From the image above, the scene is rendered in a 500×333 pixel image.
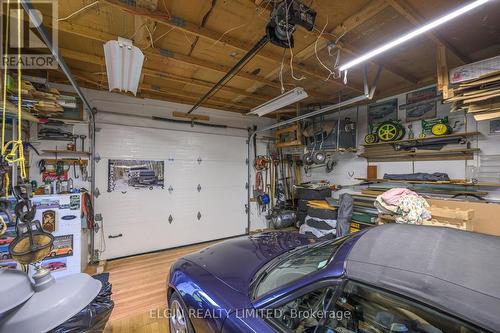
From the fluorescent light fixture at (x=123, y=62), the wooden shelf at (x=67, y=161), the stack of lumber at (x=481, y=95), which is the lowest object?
the wooden shelf at (x=67, y=161)

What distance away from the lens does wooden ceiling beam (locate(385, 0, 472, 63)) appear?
1741 millimetres

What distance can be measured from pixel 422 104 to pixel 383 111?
627 mm

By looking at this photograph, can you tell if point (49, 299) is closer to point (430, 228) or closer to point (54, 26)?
point (430, 228)

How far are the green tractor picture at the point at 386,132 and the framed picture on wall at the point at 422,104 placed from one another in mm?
239

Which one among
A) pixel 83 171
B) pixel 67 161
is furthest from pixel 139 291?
pixel 67 161

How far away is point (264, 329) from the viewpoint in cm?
104

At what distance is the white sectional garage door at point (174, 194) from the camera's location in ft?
12.5

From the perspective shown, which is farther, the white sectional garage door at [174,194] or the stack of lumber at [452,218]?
the white sectional garage door at [174,194]

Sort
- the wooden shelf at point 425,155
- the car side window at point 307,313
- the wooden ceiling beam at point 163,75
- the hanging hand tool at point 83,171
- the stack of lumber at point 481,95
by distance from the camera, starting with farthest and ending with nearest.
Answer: the hanging hand tool at point 83,171 < the wooden shelf at point 425,155 < the wooden ceiling beam at point 163,75 < the stack of lumber at point 481,95 < the car side window at point 307,313

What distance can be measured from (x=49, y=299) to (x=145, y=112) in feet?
12.6

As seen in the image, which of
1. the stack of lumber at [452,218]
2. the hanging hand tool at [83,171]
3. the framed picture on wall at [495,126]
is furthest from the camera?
the hanging hand tool at [83,171]

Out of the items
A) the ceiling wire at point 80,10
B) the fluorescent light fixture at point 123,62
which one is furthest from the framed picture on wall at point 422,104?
the ceiling wire at point 80,10

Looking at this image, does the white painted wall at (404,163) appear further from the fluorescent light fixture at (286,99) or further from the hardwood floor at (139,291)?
the hardwood floor at (139,291)

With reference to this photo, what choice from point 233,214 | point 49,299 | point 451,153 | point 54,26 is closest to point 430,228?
point 49,299
